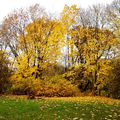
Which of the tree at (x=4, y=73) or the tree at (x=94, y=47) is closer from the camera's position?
the tree at (x=4, y=73)

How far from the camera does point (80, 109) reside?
18516 millimetres

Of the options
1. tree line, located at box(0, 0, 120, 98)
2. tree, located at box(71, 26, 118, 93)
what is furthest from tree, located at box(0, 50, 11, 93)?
tree, located at box(71, 26, 118, 93)

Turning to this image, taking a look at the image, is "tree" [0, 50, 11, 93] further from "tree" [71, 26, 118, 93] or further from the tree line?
"tree" [71, 26, 118, 93]

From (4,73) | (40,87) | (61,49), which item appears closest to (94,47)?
(61,49)

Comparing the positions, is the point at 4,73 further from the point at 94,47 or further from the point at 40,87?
the point at 94,47

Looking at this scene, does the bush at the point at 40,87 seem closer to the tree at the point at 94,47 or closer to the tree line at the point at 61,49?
the tree line at the point at 61,49

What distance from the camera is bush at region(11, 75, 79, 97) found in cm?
3784

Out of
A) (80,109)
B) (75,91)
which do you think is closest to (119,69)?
(75,91)

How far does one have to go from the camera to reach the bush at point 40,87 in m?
37.8

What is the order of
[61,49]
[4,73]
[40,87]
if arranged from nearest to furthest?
[4,73] < [40,87] < [61,49]

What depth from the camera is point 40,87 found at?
3844 cm

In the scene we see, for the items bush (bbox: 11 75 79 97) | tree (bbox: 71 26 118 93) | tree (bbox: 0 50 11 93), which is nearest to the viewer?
tree (bbox: 0 50 11 93)

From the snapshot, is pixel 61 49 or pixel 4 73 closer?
pixel 4 73

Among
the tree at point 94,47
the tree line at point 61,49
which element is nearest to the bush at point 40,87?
the tree line at point 61,49
